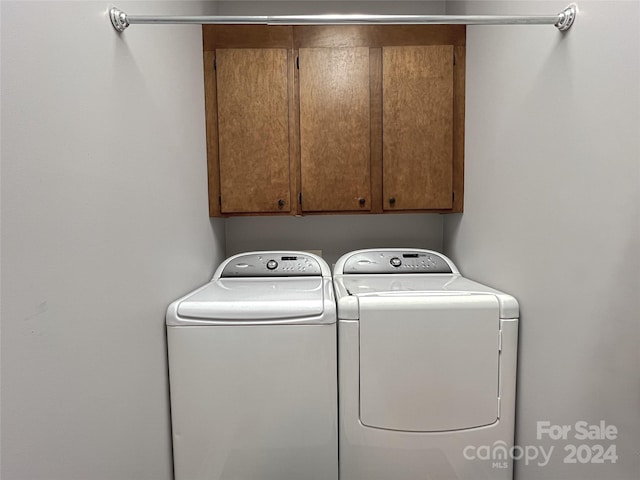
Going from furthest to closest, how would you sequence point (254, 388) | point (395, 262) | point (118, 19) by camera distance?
point (395, 262)
point (254, 388)
point (118, 19)

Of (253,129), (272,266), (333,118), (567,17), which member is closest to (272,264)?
(272,266)

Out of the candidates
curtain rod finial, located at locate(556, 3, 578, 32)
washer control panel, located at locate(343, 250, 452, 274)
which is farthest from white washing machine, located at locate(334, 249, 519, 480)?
curtain rod finial, located at locate(556, 3, 578, 32)

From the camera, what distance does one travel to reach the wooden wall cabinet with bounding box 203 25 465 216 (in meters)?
1.80

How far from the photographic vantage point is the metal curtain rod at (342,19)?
1.01 metres

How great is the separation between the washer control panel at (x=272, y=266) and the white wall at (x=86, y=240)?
0.47m

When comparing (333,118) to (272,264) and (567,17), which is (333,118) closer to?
(272,264)

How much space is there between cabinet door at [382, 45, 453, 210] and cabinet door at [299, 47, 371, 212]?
0.37 feet

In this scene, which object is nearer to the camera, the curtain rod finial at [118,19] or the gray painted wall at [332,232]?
the curtain rod finial at [118,19]

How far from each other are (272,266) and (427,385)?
98cm

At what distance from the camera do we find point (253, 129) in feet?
6.02

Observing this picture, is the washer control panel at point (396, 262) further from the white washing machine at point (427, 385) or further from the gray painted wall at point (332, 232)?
the white washing machine at point (427, 385)

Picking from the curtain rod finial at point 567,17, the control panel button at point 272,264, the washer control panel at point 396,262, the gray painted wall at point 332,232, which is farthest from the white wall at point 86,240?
the curtain rod finial at point 567,17

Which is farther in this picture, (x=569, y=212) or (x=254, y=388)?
(x=254, y=388)

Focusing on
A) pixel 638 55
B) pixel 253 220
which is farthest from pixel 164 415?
pixel 638 55
